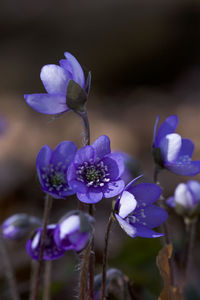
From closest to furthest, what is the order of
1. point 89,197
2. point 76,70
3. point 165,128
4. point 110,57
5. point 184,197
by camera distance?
point 89,197, point 76,70, point 165,128, point 184,197, point 110,57

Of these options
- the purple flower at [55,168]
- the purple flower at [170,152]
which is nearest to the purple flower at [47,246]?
the purple flower at [55,168]

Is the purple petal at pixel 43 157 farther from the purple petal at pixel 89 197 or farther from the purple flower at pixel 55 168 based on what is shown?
the purple petal at pixel 89 197

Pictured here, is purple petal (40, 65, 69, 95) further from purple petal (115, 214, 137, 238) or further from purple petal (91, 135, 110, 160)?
purple petal (115, 214, 137, 238)

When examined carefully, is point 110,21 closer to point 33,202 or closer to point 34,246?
point 33,202

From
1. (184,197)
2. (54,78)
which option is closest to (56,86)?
(54,78)

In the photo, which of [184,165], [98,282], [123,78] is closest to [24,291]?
[98,282]

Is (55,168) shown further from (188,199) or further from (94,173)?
(188,199)

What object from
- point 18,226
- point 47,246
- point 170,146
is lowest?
point 18,226
